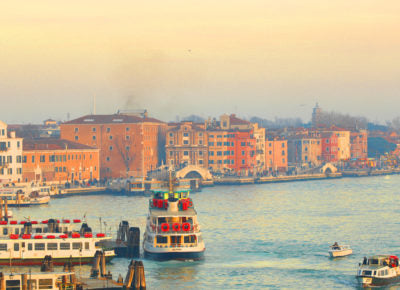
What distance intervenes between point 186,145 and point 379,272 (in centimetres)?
5993

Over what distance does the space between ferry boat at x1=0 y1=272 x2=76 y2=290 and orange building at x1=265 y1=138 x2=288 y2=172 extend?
73.3 meters

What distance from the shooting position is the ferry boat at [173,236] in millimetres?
30016

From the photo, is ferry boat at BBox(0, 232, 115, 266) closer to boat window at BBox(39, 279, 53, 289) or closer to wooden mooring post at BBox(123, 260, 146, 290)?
wooden mooring post at BBox(123, 260, 146, 290)

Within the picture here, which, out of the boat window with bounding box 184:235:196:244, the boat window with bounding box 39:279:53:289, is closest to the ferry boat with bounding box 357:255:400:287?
the boat window with bounding box 184:235:196:244

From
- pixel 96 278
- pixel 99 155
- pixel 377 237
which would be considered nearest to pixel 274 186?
pixel 99 155

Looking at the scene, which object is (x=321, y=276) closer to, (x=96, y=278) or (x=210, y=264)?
(x=210, y=264)

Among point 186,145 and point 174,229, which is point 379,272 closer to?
point 174,229

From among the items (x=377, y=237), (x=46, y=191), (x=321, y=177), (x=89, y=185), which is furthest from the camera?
(x=321, y=177)

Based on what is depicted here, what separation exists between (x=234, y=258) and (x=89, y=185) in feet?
129

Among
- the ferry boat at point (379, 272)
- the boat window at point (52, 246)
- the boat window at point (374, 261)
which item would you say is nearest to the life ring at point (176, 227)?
the boat window at point (52, 246)

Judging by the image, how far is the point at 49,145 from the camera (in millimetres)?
72000

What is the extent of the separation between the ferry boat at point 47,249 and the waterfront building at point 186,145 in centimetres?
5530

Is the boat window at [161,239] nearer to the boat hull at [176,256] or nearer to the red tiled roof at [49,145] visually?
the boat hull at [176,256]

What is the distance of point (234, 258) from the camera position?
31.4 metres
